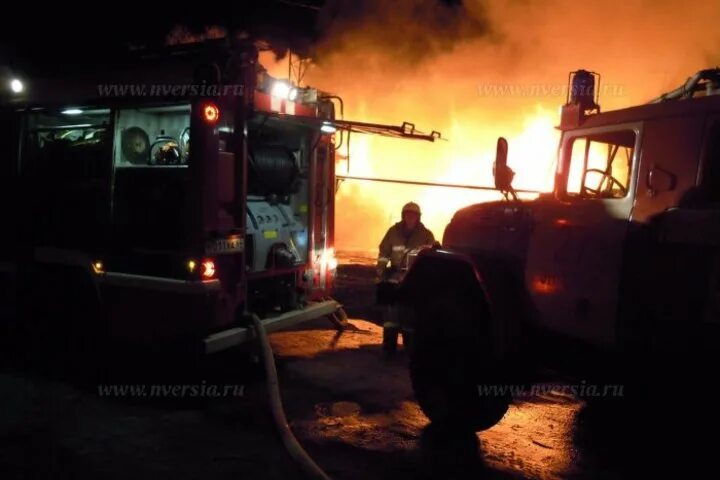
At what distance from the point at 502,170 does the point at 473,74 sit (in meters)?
14.4

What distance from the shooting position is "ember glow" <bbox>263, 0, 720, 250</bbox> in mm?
13711

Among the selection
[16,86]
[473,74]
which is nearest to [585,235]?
[16,86]

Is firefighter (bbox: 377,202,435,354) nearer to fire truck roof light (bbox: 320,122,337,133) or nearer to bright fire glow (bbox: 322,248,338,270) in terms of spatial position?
bright fire glow (bbox: 322,248,338,270)

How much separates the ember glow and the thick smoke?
0.03m

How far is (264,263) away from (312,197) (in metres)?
1.19

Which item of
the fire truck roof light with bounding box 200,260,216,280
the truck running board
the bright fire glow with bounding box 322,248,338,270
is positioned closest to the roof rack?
the fire truck roof light with bounding box 200,260,216,280

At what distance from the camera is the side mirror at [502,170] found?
13.9 feet

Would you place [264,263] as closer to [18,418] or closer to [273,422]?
[273,422]

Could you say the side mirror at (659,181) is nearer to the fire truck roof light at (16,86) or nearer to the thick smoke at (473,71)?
the fire truck roof light at (16,86)

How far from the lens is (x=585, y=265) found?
366 centimetres

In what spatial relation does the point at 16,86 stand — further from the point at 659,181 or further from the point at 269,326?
the point at 659,181

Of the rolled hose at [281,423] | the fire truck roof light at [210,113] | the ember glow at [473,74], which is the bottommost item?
the rolled hose at [281,423]

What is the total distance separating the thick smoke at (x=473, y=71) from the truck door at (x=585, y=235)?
914 centimetres

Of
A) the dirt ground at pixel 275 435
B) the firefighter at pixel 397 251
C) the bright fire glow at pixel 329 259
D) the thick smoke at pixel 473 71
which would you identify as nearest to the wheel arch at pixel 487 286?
the dirt ground at pixel 275 435
